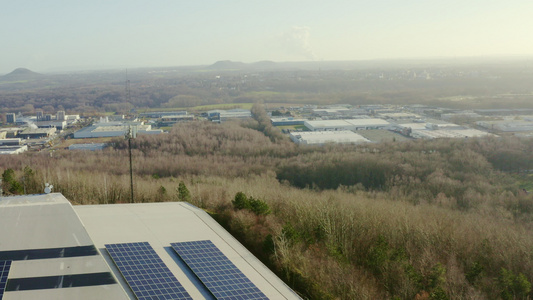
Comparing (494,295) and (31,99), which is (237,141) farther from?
(31,99)

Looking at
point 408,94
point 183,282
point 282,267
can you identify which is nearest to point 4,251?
point 183,282

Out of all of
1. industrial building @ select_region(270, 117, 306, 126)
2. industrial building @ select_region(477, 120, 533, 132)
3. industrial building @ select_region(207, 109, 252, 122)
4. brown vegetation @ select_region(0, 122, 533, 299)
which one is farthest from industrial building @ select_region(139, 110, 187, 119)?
industrial building @ select_region(477, 120, 533, 132)

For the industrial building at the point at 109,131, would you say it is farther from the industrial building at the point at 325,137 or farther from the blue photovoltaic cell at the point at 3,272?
the blue photovoltaic cell at the point at 3,272

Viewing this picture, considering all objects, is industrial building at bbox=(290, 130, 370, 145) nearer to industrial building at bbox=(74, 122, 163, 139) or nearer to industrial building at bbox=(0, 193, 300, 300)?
industrial building at bbox=(74, 122, 163, 139)

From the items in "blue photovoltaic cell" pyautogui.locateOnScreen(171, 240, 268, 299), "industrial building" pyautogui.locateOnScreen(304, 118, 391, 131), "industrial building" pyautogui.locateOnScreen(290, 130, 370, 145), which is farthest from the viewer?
"industrial building" pyautogui.locateOnScreen(304, 118, 391, 131)

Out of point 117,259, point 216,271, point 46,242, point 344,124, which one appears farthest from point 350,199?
point 344,124

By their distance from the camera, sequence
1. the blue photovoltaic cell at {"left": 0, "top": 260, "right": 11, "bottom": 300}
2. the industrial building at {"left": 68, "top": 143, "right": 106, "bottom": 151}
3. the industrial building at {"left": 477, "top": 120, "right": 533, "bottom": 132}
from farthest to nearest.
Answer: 1. the industrial building at {"left": 477, "top": 120, "right": 533, "bottom": 132}
2. the industrial building at {"left": 68, "top": 143, "right": 106, "bottom": 151}
3. the blue photovoltaic cell at {"left": 0, "top": 260, "right": 11, "bottom": 300}
